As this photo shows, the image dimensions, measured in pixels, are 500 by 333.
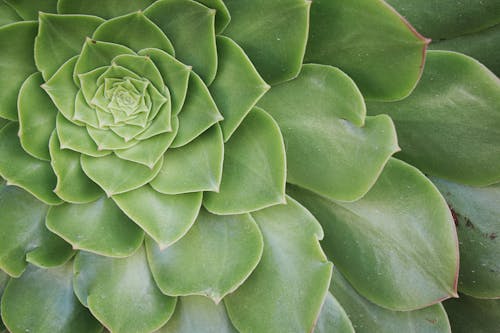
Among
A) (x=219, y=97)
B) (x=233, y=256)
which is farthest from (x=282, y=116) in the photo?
(x=233, y=256)

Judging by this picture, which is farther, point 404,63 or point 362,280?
point 362,280

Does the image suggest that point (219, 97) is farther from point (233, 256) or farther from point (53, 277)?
point (53, 277)

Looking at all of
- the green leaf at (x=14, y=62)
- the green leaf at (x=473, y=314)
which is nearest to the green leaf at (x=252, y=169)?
the green leaf at (x=14, y=62)

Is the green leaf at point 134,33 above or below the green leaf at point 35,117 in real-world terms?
above

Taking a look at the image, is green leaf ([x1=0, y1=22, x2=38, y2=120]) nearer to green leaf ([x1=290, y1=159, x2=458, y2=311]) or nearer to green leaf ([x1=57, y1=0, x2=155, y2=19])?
green leaf ([x1=57, y1=0, x2=155, y2=19])

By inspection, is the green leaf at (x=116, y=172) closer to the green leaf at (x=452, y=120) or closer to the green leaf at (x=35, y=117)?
the green leaf at (x=35, y=117)

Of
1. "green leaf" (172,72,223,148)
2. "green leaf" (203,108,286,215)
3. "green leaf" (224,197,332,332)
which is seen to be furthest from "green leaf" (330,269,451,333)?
"green leaf" (172,72,223,148)
